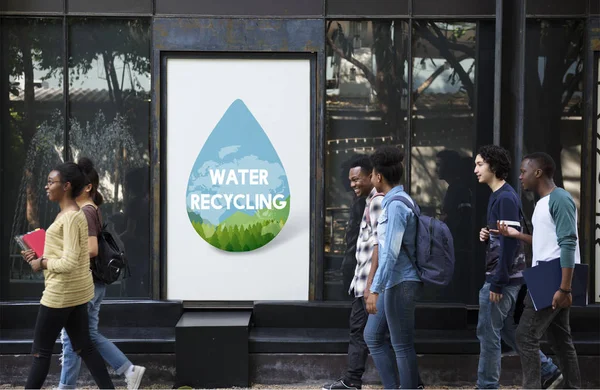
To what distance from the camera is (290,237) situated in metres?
8.07

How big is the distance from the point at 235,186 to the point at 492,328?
307 cm

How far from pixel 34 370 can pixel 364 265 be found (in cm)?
270

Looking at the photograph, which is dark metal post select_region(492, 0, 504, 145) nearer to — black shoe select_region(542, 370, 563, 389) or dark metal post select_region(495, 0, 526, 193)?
dark metal post select_region(495, 0, 526, 193)

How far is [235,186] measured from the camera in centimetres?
801

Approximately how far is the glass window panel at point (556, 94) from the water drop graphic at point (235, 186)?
2.73 meters

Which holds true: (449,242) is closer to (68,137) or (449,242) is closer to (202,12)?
(202,12)

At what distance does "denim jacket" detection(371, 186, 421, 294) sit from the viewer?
5766 millimetres

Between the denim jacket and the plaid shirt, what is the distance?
0.37 meters

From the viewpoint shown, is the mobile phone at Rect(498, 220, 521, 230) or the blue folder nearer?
the blue folder

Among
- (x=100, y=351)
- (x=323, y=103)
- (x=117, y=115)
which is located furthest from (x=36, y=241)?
(x=323, y=103)

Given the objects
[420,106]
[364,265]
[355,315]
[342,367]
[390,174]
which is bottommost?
[342,367]

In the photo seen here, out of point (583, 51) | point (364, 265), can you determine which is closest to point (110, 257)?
point (364, 265)

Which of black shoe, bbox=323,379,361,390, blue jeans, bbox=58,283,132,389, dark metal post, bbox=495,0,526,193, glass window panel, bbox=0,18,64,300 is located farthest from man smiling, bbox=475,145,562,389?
glass window panel, bbox=0,18,64,300

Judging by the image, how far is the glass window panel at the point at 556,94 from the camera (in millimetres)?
8047
